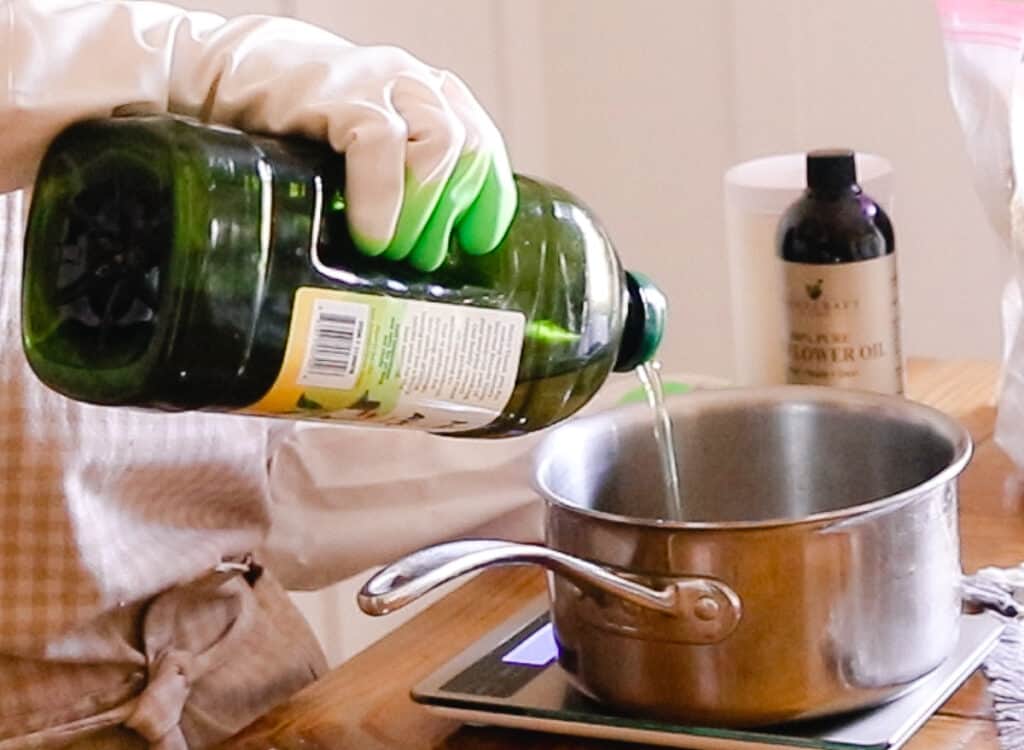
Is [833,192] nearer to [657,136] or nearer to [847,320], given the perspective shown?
[847,320]

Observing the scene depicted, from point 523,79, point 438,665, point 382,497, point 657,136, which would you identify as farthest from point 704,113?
point 438,665

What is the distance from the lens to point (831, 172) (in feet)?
3.08

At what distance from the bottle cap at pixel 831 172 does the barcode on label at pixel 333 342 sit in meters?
0.43

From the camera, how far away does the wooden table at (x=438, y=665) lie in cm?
69

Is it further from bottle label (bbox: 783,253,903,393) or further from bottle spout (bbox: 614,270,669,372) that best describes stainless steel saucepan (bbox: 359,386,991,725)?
bottle label (bbox: 783,253,903,393)

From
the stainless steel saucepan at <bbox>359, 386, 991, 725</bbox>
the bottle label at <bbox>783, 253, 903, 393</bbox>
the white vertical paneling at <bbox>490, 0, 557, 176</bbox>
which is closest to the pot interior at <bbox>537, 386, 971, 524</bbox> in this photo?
the stainless steel saucepan at <bbox>359, 386, 991, 725</bbox>

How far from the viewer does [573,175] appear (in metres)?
1.72

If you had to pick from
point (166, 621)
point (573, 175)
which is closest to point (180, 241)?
point (166, 621)

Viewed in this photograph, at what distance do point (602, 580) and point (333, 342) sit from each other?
5.7 inches

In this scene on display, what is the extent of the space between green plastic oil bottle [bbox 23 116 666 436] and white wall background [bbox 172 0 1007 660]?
82cm

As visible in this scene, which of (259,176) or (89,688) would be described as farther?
(89,688)

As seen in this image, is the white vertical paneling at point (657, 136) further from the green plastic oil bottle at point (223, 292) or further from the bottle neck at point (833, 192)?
the green plastic oil bottle at point (223, 292)

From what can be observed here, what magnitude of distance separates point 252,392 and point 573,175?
1.17 meters

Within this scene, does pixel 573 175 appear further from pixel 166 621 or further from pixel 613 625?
pixel 613 625
